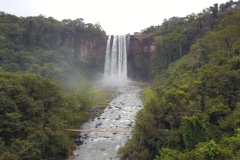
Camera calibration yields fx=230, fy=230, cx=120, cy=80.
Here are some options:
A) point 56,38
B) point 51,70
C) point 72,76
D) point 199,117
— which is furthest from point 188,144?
point 56,38

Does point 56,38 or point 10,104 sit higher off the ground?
point 56,38

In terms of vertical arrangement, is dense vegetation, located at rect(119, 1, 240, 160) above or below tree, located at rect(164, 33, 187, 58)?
below

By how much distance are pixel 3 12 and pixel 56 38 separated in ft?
41.4

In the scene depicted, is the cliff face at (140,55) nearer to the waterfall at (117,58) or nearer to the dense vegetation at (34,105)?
the waterfall at (117,58)

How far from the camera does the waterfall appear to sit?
62062mm

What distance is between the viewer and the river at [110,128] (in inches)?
769

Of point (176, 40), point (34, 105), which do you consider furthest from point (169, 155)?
point (176, 40)

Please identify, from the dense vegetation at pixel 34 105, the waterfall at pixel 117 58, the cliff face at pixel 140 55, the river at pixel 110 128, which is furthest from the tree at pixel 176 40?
the dense vegetation at pixel 34 105

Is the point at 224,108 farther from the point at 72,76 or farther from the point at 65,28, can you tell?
the point at 65,28

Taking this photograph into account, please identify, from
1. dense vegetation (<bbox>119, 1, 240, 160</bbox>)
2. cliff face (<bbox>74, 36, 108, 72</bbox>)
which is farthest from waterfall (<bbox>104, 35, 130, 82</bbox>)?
dense vegetation (<bbox>119, 1, 240, 160</bbox>)

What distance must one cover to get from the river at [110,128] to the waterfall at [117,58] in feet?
70.0

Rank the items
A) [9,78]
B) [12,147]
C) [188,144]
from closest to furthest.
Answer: [12,147], [188,144], [9,78]

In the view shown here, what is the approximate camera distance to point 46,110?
1984cm

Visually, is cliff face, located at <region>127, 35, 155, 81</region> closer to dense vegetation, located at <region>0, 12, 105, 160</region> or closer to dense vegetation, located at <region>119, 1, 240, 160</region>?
dense vegetation, located at <region>0, 12, 105, 160</region>
